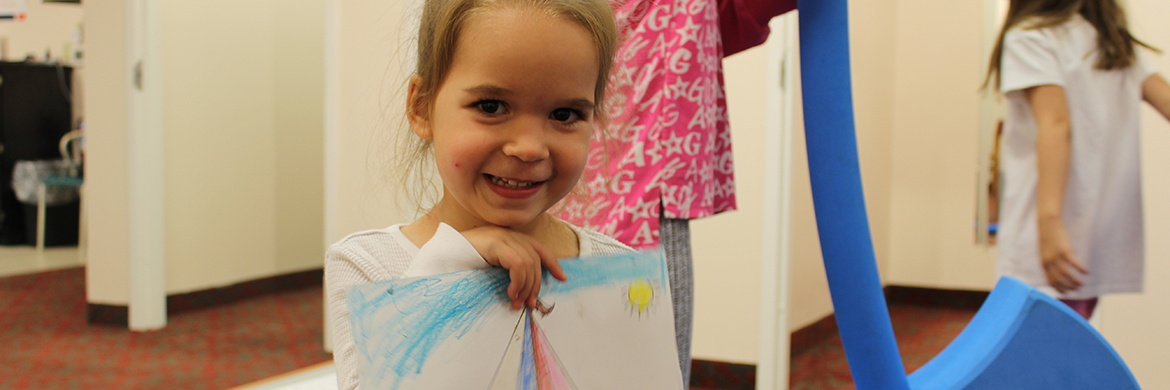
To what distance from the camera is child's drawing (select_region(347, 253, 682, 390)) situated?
0.39 meters

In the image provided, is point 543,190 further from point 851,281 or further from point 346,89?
point 346,89

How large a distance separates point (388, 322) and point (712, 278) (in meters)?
1.69

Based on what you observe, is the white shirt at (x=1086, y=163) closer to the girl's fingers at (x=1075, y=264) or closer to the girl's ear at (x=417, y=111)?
the girl's fingers at (x=1075, y=264)

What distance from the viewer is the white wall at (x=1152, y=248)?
174 cm

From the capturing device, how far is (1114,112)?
123 cm

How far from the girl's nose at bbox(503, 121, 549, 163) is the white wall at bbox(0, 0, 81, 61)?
6.19m

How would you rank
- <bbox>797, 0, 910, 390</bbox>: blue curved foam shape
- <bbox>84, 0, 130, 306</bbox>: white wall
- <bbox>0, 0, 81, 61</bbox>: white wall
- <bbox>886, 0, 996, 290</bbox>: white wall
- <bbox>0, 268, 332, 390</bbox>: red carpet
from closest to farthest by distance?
<bbox>797, 0, 910, 390</bbox>: blue curved foam shape → <bbox>0, 268, 332, 390</bbox>: red carpet → <bbox>84, 0, 130, 306</bbox>: white wall → <bbox>886, 0, 996, 290</bbox>: white wall → <bbox>0, 0, 81, 61</bbox>: white wall

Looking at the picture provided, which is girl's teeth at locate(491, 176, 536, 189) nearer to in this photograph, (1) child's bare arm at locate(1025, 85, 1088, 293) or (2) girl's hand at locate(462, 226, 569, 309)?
(2) girl's hand at locate(462, 226, 569, 309)

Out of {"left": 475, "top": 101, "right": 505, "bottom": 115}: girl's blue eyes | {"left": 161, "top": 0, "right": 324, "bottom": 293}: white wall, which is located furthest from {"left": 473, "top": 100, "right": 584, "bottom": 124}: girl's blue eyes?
{"left": 161, "top": 0, "right": 324, "bottom": 293}: white wall

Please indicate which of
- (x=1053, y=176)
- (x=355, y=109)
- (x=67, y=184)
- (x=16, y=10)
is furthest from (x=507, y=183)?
(x=16, y=10)

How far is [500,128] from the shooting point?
0.43m

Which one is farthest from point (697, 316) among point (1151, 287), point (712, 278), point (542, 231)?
point (542, 231)

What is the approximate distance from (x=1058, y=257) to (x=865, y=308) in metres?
0.73

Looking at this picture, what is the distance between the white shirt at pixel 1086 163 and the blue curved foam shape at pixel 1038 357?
22.0 inches
